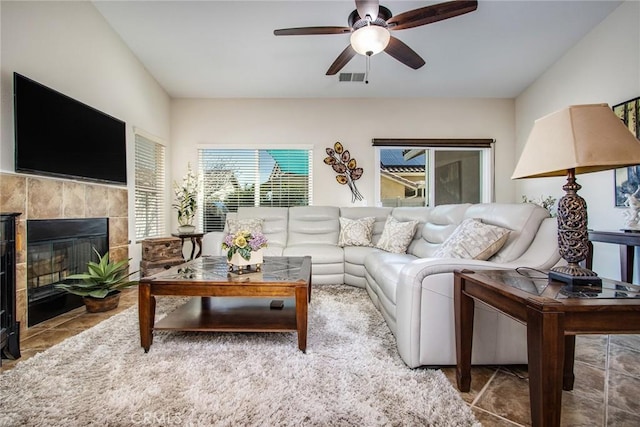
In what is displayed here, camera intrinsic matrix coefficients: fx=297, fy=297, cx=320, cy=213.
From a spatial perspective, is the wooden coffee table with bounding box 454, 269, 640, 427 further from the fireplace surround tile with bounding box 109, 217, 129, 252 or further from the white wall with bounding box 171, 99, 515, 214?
the white wall with bounding box 171, 99, 515, 214

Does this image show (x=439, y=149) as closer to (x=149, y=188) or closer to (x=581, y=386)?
(x=581, y=386)

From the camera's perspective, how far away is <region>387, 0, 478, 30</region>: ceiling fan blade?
2074 mm

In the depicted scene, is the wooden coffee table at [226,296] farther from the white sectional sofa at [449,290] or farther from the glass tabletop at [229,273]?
the white sectional sofa at [449,290]

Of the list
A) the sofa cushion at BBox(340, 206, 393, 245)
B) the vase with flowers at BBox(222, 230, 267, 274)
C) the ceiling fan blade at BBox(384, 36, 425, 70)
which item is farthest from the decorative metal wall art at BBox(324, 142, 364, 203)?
the vase with flowers at BBox(222, 230, 267, 274)

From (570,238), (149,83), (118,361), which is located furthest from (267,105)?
(570,238)

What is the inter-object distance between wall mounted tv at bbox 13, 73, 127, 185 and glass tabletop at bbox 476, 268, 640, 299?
3.26 meters

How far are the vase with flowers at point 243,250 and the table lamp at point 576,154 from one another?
1661 mm

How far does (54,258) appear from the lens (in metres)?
2.61

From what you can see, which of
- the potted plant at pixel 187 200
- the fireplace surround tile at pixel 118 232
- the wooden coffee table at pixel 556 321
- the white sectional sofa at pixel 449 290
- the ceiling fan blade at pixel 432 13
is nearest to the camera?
the wooden coffee table at pixel 556 321

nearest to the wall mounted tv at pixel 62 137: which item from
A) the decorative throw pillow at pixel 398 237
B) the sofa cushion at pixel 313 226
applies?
the sofa cushion at pixel 313 226

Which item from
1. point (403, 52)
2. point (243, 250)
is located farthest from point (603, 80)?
point (243, 250)

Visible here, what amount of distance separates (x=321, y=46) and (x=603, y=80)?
3049 mm

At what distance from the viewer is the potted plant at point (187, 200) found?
4430mm

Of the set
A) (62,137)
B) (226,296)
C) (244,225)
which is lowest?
(226,296)
